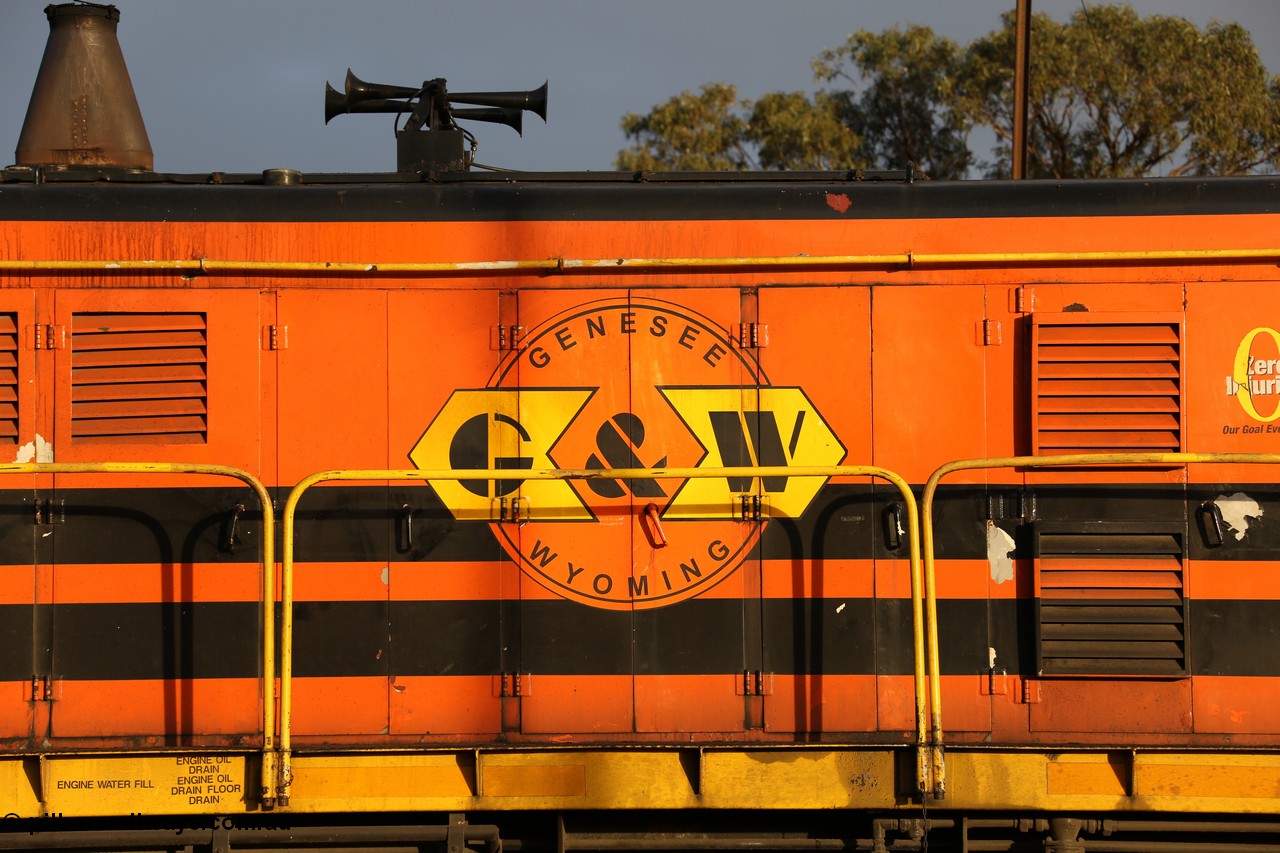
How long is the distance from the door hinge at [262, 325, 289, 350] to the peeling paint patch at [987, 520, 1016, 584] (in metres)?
3.23

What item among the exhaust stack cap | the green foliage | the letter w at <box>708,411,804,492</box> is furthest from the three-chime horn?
the green foliage

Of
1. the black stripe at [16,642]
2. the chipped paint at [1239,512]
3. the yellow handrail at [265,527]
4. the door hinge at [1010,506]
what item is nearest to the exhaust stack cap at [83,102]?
the yellow handrail at [265,527]

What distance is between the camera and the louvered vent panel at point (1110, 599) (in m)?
5.66

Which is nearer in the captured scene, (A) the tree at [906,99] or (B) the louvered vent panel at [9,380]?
(B) the louvered vent panel at [9,380]

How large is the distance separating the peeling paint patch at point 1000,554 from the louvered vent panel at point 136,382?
11.5 feet

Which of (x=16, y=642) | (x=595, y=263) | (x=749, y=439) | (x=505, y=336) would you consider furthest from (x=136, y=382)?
(x=749, y=439)

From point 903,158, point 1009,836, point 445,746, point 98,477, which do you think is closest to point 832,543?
point 1009,836

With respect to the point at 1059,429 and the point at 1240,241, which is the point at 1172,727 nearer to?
the point at 1059,429

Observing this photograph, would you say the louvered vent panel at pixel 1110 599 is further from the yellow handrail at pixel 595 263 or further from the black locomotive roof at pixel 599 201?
the black locomotive roof at pixel 599 201

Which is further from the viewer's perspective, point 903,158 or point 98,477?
point 903,158

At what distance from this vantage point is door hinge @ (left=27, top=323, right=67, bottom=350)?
582 cm

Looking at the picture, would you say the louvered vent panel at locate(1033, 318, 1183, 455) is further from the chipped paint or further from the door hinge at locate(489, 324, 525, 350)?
the door hinge at locate(489, 324, 525, 350)

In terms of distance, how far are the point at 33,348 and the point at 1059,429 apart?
4543 millimetres

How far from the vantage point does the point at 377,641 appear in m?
5.77
